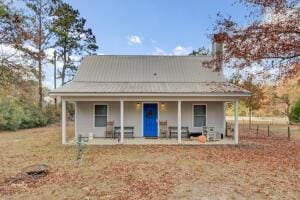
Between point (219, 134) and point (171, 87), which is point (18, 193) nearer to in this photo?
point (171, 87)

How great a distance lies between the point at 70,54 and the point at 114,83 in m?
18.2

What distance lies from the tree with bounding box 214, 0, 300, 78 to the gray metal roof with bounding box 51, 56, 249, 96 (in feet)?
7.66

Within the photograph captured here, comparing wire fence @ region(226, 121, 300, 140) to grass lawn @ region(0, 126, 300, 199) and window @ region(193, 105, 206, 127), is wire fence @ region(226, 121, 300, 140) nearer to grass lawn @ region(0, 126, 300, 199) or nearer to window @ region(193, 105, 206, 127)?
window @ region(193, 105, 206, 127)

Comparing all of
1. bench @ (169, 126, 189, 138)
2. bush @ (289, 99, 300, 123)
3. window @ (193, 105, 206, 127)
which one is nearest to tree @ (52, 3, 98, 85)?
bench @ (169, 126, 189, 138)

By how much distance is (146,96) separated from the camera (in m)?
14.2

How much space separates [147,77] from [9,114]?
11217 mm

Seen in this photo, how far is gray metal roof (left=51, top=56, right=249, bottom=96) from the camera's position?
47.6ft

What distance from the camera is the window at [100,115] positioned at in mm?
16484

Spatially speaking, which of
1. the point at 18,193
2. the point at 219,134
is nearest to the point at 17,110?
the point at 219,134

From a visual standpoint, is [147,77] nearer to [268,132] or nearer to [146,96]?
[146,96]

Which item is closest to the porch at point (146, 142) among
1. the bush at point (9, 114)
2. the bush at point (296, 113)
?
the bush at point (9, 114)

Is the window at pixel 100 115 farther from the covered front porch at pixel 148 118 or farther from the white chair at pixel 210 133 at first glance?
the white chair at pixel 210 133

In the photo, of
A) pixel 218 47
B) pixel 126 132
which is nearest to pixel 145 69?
pixel 126 132

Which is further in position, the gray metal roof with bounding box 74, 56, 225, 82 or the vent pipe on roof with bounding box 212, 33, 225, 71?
the gray metal roof with bounding box 74, 56, 225, 82
